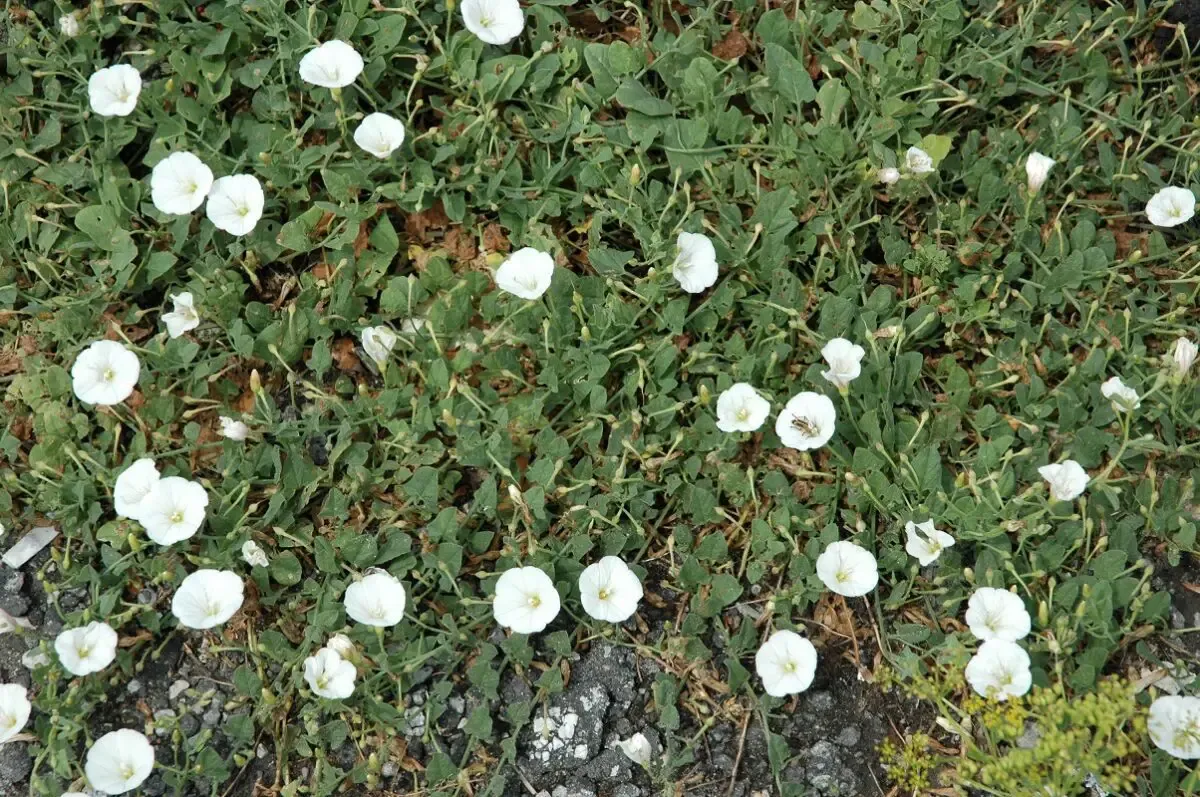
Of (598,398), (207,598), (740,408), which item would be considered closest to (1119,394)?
(740,408)

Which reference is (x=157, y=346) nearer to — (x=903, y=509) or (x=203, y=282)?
(x=203, y=282)

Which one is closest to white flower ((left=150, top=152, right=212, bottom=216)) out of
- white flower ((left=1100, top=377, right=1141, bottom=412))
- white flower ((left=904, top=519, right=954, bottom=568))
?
white flower ((left=904, top=519, right=954, bottom=568))

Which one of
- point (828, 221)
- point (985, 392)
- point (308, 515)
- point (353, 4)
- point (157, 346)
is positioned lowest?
point (308, 515)

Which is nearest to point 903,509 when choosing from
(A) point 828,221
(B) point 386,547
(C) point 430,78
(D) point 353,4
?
(A) point 828,221

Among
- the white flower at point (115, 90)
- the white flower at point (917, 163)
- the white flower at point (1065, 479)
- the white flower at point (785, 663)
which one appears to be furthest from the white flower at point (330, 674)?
the white flower at point (917, 163)

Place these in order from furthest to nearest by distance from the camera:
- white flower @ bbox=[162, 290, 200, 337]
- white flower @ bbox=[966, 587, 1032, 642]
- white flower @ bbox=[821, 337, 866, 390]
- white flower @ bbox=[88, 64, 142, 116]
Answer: white flower @ bbox=[88, 64, 142, 116] → white flower @ bbox=[162, 290, 200, 337] → white flower @ bbox=[821, 337, 866, 390] → white flower @ bbox=[966, 587, 1032, 642]

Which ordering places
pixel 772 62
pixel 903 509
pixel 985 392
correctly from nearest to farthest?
pixel 903 509
pixel 985 392
pixel 772 62

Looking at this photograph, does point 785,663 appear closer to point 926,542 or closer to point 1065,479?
point 926,542

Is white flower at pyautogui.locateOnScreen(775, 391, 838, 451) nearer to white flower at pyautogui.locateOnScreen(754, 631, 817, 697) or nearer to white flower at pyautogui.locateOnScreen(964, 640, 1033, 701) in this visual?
white flower at pyautogui.locateOnScreen(754, 631, 817, 697)
